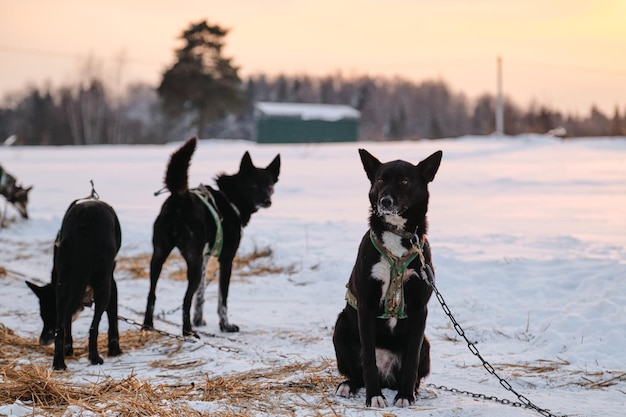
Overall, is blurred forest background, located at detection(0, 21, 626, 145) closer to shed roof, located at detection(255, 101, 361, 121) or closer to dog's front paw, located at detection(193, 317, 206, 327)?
shed roof, located at detection(255, 101, 361, 121)

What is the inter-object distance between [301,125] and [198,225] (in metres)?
52.0

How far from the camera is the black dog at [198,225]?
6984 millimetres

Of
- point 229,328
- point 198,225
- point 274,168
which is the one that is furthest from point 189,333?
point 274,168

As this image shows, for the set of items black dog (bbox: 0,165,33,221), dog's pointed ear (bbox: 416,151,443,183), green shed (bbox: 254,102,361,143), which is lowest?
black dog (bbox: 0,165,33,221)

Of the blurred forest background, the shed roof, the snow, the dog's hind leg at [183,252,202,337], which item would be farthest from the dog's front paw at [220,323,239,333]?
the shed roof

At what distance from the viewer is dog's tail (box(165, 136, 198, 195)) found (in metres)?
6.92

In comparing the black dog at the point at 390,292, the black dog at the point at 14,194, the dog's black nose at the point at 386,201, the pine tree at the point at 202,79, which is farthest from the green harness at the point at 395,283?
the pine tree at the point at 202,79

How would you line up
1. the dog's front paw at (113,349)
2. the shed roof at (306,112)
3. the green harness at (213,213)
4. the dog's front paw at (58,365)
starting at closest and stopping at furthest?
the dog's front paw at (58,365) → the dog's front paw at (113,349) → the green harness at (213,213) → the shed roof at (306,112)

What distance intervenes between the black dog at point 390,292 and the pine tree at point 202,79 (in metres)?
51.6

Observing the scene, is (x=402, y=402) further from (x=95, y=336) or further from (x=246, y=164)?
(x=246, y=164)

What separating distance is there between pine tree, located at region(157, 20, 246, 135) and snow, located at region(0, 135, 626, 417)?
35.8 meters

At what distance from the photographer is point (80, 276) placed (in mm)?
5543

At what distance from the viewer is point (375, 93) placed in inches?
3775

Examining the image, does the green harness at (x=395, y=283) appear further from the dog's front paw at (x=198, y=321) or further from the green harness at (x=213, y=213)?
the dog's front paw at (x=198, y=321)
